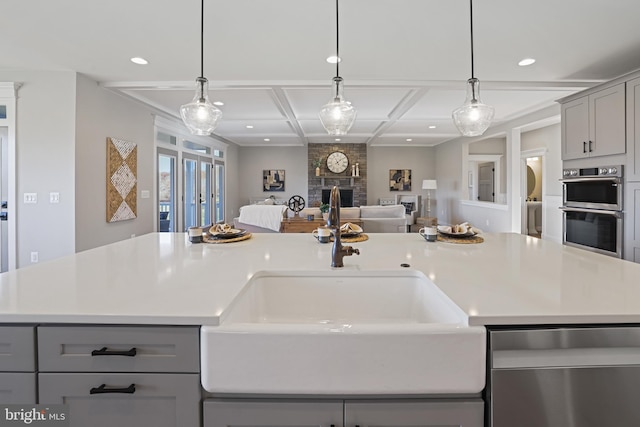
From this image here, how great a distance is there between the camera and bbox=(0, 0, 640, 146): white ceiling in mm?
2479

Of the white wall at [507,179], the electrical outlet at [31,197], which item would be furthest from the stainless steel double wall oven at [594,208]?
the electrical outlet at [31,197]

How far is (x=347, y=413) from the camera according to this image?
821mm

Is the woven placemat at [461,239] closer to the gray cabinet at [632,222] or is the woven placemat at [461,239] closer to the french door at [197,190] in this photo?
the gray cabinet at [632,222]

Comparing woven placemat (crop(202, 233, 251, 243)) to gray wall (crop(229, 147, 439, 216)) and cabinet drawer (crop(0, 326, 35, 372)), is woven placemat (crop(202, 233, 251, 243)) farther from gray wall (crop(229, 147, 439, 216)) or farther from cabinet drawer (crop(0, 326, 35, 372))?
gray wall (crop(229, 147, 439, 216))

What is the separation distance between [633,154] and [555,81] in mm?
1413

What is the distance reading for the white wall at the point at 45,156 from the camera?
3.76m

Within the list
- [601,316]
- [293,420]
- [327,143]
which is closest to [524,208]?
[327,143]

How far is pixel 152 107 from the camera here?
5305mm

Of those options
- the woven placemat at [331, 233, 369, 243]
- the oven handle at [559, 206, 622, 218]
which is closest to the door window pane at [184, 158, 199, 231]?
the woven placemat at [331, 233, 369, 243]

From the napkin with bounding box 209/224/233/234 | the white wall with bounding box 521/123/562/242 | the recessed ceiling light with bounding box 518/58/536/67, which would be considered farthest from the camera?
the white wall with bounding box 521/123/562/242

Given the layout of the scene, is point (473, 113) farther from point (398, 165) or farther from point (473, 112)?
point (398, 165)

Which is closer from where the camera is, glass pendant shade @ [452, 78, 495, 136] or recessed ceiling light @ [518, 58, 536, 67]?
glass pendant shade @ [452, 78, 495, 136]

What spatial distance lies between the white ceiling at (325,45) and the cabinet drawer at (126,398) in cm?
248

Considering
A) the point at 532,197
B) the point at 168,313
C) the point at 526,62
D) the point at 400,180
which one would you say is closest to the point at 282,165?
the point at 400,180
